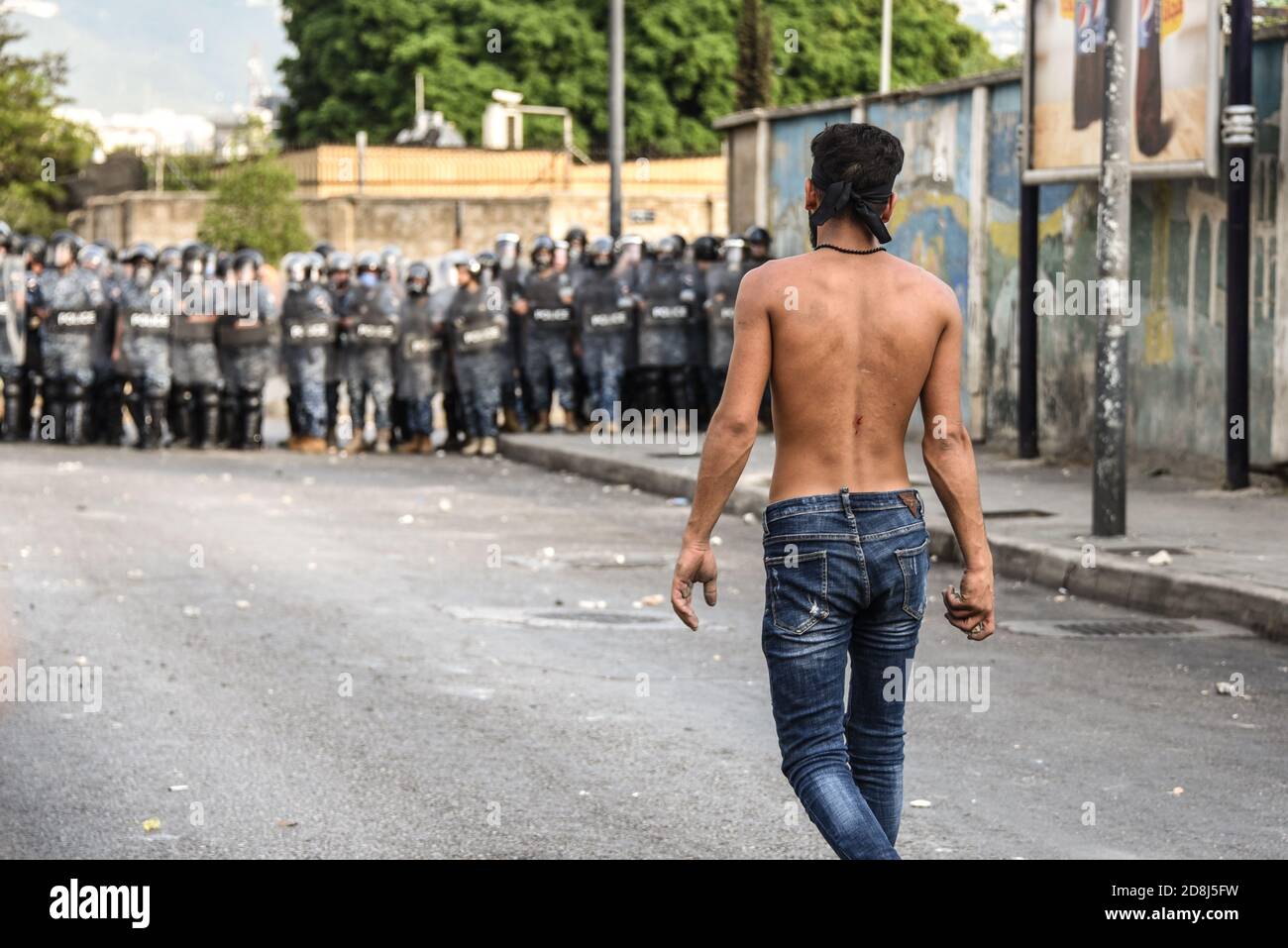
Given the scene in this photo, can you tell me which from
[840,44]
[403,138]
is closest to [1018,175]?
[403,138]

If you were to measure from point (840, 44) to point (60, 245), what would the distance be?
50.5 meters

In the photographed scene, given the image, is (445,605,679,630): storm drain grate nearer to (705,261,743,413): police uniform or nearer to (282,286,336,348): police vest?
(705,261,743,413): police uniform

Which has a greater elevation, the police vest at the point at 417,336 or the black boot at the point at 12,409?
the police vest at the point at 417,336

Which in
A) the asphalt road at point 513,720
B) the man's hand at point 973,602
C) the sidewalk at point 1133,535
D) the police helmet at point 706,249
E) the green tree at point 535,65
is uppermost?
the green tree at point 535,65

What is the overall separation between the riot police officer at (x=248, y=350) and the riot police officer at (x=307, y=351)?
0.75 ft

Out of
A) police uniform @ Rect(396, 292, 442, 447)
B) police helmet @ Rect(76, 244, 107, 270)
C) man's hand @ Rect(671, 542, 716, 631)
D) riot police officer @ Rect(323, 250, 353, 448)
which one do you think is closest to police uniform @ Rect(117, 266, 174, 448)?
police helmet @ Rect(76, 244, 107, 270)

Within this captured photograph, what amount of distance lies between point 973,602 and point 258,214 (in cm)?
4677

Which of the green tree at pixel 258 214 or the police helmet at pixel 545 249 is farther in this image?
the green tree at pixel 258 214

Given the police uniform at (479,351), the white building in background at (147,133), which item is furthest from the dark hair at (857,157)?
the white building in background at (147,133)

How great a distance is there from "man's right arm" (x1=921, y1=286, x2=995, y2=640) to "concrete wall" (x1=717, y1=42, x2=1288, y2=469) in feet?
34.8

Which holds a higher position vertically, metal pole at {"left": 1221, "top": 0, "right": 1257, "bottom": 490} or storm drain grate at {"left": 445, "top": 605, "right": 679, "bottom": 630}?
metal pole at {"left": 1221, "top": 0, "right": 1257, "bottom": 490}

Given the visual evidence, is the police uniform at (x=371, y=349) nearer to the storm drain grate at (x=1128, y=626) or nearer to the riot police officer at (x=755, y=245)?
the riot police officer at (x=755, y=245)

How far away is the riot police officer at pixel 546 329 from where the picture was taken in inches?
926

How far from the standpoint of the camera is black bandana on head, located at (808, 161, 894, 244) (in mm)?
5191
